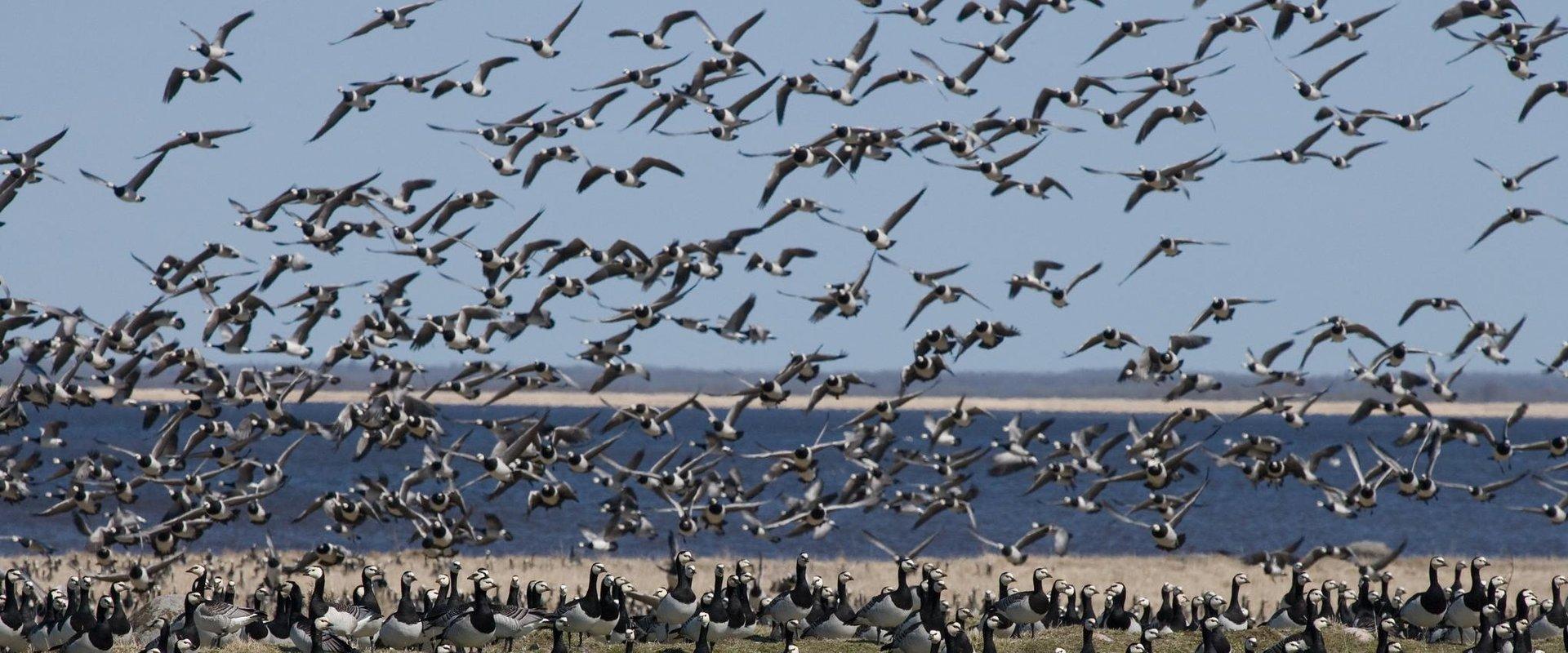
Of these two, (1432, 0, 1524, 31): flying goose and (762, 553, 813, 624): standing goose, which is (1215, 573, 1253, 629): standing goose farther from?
(1432, 0, 1524, 31): flying goose

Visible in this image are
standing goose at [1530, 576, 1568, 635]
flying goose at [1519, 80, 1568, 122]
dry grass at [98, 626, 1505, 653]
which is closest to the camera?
dry grass at [98, 626, 1505, 653]

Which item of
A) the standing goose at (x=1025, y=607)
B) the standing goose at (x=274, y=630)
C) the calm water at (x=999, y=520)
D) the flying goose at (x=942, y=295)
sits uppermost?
the flying goose at (x=942, y=295)

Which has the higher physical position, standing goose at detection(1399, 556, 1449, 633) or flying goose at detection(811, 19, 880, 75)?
flying goose at detection(811, 19, 880, 75)

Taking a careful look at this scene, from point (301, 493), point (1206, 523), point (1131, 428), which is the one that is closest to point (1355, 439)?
point (1206, 523)

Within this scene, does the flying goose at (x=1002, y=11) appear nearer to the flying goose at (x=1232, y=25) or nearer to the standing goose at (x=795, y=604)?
the flying goose at (x=1232, y=25)

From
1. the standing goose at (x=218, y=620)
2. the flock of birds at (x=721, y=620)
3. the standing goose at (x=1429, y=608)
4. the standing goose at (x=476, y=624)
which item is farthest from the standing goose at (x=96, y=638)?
the standing goose at (x=1429, y=608)

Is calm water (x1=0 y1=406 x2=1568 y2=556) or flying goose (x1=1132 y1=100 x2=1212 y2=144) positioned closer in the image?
flying goose (x1=1132 y1=100 x2=1212 y2=144)

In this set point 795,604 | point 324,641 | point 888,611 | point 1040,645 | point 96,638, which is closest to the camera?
point 96,638

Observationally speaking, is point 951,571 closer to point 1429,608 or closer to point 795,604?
point 795,604

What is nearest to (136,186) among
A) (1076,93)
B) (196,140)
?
(196,140)

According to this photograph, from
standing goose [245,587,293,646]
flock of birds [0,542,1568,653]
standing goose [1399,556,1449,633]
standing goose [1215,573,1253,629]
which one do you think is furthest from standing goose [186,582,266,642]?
standing goose [1399,556,1449,633]

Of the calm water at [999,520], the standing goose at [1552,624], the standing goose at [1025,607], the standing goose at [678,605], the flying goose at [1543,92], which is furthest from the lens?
the calm water at [999,520]

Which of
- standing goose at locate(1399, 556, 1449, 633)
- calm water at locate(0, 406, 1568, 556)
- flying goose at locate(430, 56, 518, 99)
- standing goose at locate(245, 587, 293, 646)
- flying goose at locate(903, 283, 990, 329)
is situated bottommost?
calm water at locate(0, 406, 1568, 556)

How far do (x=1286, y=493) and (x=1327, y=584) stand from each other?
223 feet
